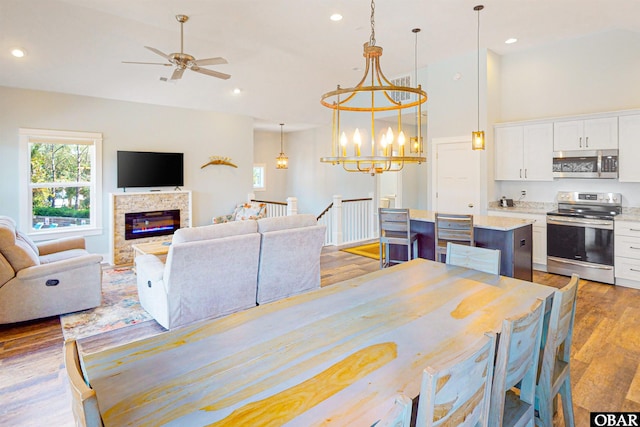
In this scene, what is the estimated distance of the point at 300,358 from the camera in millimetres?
1392

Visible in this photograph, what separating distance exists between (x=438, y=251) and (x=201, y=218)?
5209 millimetres

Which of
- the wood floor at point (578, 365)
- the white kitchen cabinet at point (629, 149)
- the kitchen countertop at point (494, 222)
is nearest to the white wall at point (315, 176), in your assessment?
the kitchen countertop at point (494, 222)

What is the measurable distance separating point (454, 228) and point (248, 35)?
3.88 meters

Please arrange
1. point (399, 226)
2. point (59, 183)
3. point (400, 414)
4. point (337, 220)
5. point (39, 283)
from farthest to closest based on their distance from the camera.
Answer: point (337, 220), point (59, 183), point (399, 226), point (39, 283), point (400, 414)

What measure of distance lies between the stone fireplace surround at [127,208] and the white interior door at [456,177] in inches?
199

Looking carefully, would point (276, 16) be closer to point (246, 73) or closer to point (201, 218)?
point (246, 73)

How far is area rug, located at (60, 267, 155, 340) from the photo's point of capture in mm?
3568

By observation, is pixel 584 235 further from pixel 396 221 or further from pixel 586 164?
pixel 396 221

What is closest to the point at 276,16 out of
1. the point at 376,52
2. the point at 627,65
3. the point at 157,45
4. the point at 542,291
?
the point at 157,45

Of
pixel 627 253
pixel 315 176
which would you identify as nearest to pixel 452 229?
pixel 627 253

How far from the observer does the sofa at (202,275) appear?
3.34 metres

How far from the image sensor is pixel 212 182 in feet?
25.5

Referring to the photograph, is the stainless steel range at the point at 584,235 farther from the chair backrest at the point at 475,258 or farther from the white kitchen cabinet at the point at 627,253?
the chair backrest at the point at 475,258

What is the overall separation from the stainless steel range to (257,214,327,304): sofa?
11.5 ft
